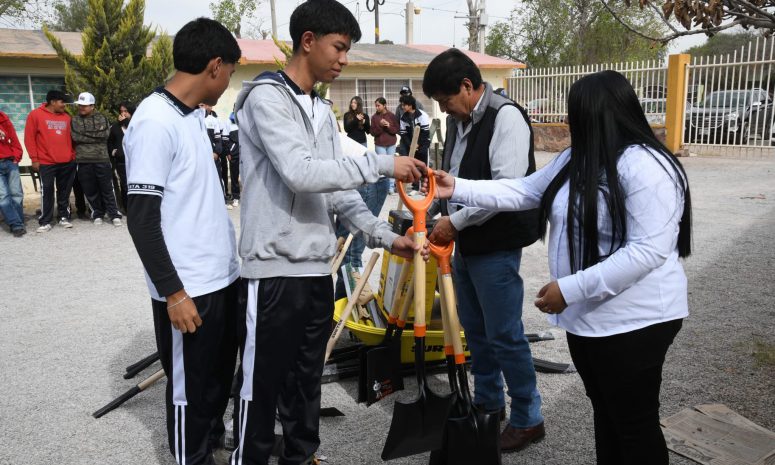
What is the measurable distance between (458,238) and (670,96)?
1416cm

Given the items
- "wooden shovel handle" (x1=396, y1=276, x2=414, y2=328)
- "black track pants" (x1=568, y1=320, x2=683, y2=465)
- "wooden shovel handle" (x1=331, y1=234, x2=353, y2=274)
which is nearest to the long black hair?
"black track pants" (x1=568, y1=320, x2=683, y2=465)

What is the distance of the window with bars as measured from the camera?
43.8ft

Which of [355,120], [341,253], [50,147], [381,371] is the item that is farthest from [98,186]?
[381,371]

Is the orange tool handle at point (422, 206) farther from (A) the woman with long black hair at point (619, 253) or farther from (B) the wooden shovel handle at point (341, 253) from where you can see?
(B) the wooden shovel handle at point (341, 253)

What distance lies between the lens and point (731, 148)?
14.3 metres

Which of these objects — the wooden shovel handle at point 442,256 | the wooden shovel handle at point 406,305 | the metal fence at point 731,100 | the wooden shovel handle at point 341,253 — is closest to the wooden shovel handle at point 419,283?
the wooden shovel handle at point 442,256

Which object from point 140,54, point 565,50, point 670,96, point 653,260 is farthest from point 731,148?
point 565,50

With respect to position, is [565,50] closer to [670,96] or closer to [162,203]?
[670,96]

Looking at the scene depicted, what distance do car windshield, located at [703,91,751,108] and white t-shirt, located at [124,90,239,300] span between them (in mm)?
14406

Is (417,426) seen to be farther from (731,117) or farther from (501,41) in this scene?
(501,41)

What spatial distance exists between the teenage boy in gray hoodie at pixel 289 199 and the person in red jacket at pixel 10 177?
26.8 ft

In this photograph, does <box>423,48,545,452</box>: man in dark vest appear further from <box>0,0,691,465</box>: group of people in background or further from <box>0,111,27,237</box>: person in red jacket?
<box>0,111,27,237</box>: person in red jacket

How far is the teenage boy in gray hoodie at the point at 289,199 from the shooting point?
2.14m

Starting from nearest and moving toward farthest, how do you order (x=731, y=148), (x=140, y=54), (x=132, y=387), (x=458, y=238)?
(x=458, y=238) → (x=132, y=387) → (x=140, y=54) → (x=731, y=148)
